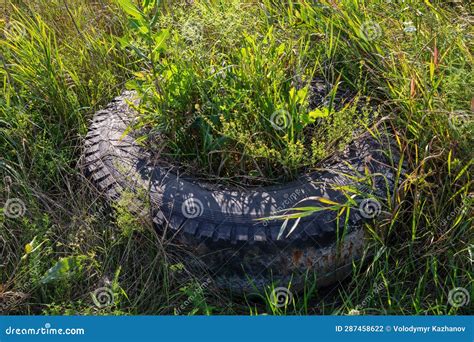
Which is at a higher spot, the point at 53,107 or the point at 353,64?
the point at 53,107

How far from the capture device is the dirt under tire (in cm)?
221

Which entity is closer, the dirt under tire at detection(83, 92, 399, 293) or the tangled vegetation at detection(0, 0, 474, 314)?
the dirt under tire at detection(83, 92, 399, 293)

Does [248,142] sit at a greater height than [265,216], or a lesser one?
greater

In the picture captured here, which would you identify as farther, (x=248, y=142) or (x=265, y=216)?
(x=248, y=142)

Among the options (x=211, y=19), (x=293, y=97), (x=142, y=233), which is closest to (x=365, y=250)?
(x=293, y=97)

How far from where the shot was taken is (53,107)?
2.93m

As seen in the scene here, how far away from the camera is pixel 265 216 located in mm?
2229

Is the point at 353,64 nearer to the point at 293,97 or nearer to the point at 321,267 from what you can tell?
the point at 293,97

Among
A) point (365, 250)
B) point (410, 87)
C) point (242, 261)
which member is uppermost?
point (410, 87)

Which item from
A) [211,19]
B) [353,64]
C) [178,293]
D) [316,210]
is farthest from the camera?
[353,64]

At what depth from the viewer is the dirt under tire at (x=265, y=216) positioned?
2215 mm

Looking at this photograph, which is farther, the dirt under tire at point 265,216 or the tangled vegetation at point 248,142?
the tangled vegetation at point 248,142

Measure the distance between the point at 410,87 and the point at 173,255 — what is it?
122 centimetres

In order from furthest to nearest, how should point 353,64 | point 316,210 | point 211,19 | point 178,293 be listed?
point 353,64 → point 211,19 → point 178,293 → point 316,210
